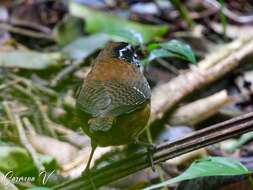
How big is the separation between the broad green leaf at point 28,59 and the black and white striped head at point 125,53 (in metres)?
1.58

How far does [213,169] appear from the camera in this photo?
2936 mm

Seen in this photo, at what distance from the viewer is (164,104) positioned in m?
4.69

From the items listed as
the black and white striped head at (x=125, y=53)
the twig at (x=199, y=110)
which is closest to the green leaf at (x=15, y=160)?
the black and white striped head at (x=125, y=53)

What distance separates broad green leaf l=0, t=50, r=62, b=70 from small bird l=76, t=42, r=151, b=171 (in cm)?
169

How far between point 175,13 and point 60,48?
1.73 metres

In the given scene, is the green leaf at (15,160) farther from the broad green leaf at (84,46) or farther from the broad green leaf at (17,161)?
the broad green leaf at (84,46)

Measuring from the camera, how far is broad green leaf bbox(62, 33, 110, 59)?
5707 millimetres

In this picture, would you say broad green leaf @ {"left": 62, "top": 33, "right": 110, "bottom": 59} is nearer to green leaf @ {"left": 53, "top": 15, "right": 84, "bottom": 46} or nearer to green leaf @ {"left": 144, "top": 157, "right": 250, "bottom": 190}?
green leaf @ {"left": 53, "top": 15, "right": 84, "bottom": 46}

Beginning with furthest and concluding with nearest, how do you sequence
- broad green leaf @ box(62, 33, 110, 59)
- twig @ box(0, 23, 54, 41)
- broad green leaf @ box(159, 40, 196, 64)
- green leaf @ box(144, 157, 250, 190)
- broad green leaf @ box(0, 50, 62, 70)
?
twig @ box(0, 23, 54, 41) → broad green leaf @ box(62, 33, 110, 59) → broad green leaf @ box(0, 50, 62, 70) → broad green leaf @ box(159, 40, 196, 64) → green leaf @ box(144, 157, 250, 190)

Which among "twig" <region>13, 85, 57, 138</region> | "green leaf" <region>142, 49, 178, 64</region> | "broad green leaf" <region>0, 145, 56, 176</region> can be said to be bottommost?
"twig" <region>13, 85, 57, 138</region>

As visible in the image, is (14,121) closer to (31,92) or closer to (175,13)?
(31,92)

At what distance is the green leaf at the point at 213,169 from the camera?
2873mm

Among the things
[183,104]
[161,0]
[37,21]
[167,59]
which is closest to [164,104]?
[183,104]

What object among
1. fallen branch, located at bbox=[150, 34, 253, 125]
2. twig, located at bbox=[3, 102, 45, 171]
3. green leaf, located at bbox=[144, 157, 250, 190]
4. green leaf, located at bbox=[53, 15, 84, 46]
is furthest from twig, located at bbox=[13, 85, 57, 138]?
green leaf, located at bbox=[144, 157, 250, 190]
